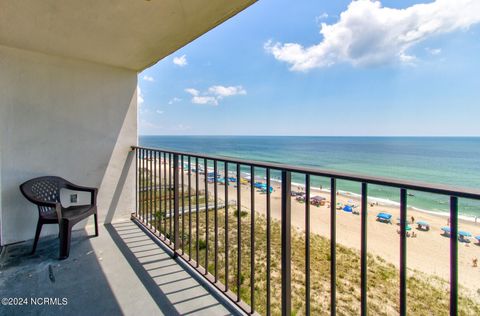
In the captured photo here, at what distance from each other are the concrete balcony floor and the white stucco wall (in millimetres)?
606

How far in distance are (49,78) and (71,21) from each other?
3.58ft

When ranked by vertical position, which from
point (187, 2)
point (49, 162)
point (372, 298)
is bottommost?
point (372, 298)

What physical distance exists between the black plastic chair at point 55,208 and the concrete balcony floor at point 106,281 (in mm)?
183

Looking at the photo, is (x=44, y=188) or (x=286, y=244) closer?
(x=286, y=244)

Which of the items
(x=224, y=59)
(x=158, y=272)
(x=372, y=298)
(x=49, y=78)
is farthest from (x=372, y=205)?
(x=224, y=59)

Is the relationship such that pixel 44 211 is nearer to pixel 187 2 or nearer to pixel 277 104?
pixel 187 2

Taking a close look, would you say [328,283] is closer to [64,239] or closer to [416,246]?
[64,239]

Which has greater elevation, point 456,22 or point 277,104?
point 456,22

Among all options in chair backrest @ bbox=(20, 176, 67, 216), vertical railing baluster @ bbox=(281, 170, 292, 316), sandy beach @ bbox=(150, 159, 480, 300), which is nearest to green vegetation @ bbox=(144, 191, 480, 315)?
sandy beach @ bbox=(150, 159, 480, 300)

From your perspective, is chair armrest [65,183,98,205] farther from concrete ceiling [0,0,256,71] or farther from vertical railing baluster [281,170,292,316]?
vertical railing baluster [281,170,292,316]

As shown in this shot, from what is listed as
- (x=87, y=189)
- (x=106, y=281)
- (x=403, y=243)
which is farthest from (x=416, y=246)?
(x=87, y=189)

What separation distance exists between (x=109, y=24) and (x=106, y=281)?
2063mm

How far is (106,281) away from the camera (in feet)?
5.92

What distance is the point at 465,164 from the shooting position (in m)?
25.6
